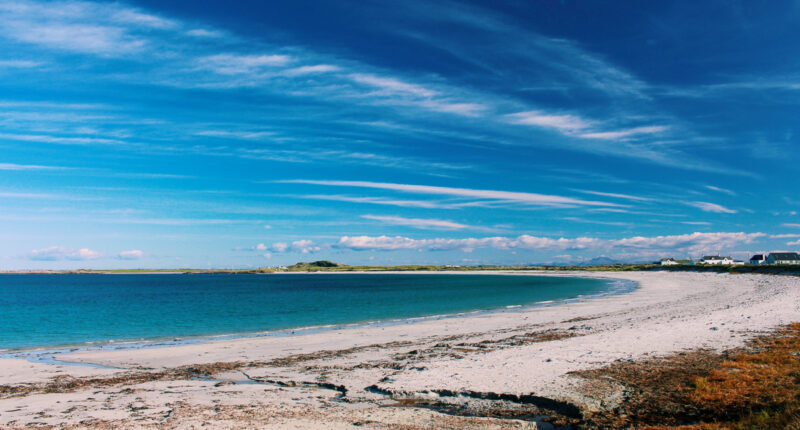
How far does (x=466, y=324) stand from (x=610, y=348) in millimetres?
13785

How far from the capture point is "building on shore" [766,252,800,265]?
5379 inches

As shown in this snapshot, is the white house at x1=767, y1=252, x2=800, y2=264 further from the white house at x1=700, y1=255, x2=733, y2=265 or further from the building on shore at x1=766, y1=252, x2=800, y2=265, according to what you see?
the white house at x1=700, y1=255, x2=733, y2=265

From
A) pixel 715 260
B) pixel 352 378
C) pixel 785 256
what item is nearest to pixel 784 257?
pixel 785 256

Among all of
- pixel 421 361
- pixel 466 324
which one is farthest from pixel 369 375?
pixel 466 324

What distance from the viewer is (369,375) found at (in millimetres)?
14945

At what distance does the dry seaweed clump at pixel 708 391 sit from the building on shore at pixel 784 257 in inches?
6145

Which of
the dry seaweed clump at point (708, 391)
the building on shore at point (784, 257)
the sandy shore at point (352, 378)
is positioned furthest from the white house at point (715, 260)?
the dry seaweed clump at point (708, 391)

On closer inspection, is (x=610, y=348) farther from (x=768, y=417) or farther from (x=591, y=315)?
(x=591, y=315)

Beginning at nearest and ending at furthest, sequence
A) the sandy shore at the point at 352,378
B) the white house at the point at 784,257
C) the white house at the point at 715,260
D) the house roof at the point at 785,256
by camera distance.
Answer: the sandy shore at the point at 352,378 < the white house at the point at 784,257 < the house roof at the point at 785,256 < the white house at the point at 715,260

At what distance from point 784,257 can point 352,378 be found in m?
170

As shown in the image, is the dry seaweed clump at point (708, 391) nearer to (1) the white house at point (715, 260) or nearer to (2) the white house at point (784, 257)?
(2) the white house at point (784, 257)

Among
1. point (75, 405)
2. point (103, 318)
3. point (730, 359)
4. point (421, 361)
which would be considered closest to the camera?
point (75, 405)

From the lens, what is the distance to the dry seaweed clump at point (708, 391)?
9383 millimetres

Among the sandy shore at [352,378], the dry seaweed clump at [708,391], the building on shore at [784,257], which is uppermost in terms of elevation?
the building on shore at [784,257]
